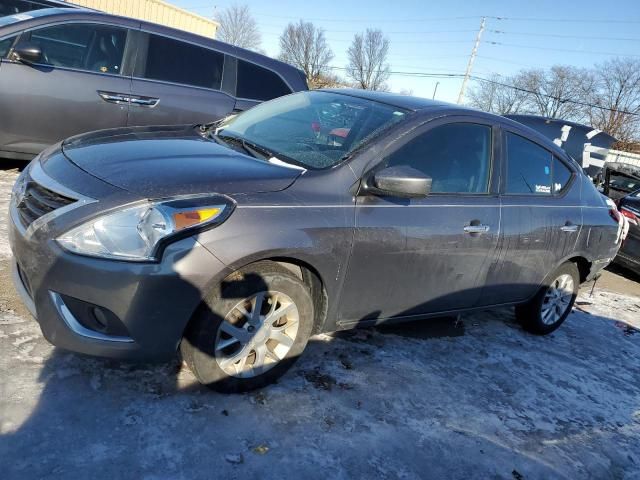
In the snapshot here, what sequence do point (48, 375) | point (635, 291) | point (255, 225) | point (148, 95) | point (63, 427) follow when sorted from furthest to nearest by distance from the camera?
point (635, 291) < point (148, 95) < point (48, 375) < point (255, 225) < point (63, 427)

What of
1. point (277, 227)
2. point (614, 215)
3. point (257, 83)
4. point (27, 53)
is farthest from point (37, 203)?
point (614, 215)

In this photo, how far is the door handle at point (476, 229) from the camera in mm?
3213

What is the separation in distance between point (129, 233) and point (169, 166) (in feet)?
1.59

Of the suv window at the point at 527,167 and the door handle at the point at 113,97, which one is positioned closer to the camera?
the suv window at the point at 527,167

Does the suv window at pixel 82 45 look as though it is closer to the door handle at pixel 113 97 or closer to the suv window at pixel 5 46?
the suv window at pixel 5 46

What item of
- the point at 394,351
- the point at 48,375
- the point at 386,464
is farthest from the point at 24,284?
the point at 394,351

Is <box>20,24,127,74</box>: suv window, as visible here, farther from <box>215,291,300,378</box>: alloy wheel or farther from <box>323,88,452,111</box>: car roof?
<box>215,291,300,378</box>: alloy wheel

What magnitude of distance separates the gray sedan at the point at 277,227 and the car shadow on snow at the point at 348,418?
272 mm

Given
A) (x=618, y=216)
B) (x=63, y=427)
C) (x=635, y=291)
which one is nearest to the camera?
(x=63, y=427)

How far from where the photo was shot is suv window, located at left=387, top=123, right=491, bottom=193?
3.03 meters

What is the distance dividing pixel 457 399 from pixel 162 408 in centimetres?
173

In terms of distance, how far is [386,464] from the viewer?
2.40 meters

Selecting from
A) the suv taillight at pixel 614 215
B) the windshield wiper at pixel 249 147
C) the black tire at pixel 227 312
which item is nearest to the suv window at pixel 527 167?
the suv taillight at pixel 614 215

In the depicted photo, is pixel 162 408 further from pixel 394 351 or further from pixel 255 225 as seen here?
pixel 394 351
